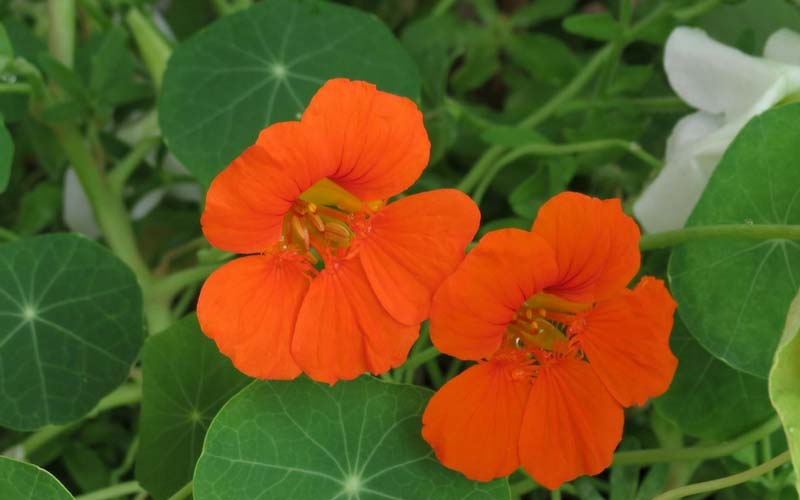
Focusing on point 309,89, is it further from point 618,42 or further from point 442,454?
point 442,454

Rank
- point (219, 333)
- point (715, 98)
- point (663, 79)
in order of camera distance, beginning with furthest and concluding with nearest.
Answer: point (663, 79), point (715, 98), point (219, 333)

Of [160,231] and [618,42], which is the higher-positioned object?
[618,42]

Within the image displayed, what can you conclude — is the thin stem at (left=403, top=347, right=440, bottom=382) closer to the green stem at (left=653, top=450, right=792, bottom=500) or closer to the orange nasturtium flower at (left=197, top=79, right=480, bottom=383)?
the orange nasturtium flower at (left=197, top=79, right=480, bottom=383)

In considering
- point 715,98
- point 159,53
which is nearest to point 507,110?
point 715,98

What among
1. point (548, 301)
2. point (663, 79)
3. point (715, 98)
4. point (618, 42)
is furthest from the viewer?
point (663, 79)

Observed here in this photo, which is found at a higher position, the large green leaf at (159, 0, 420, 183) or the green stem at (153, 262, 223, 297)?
the large green leaf at (159, 0, 420, 183)

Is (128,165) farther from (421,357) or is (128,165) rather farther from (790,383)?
(790,383)

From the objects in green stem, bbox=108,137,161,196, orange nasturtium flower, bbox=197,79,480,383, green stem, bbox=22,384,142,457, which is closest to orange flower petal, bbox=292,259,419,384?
orange nasturtium flower, bbox=197,79,480,383
